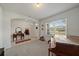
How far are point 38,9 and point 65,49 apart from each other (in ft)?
3.59

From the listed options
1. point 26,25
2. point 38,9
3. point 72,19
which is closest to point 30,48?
point 26,25

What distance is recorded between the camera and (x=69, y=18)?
2.08 metres

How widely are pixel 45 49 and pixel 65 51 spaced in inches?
17.9

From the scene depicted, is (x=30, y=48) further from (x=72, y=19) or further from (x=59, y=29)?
(x=72, y=19)

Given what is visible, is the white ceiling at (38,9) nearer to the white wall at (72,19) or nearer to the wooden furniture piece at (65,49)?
the white wall at (72,19)

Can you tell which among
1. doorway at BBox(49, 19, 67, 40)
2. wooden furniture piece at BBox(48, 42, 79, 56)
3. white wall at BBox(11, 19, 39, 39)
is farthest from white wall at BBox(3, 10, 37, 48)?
wooden furniture piece at BBox(48, 42, 79, 56)

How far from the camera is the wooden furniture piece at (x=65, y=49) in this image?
195cm

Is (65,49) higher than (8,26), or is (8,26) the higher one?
(8,26)

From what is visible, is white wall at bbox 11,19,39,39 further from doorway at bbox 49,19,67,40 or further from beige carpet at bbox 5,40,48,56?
doorway at bbox 49,19,67,40

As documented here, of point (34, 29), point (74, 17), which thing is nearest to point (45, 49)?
point (34, 29)

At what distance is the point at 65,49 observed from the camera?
2121mm

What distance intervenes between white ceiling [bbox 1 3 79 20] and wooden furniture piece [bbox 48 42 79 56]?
757mm

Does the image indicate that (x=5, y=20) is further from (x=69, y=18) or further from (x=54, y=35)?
(x=69, y=18)

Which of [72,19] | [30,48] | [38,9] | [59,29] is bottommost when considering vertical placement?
[30,48]
